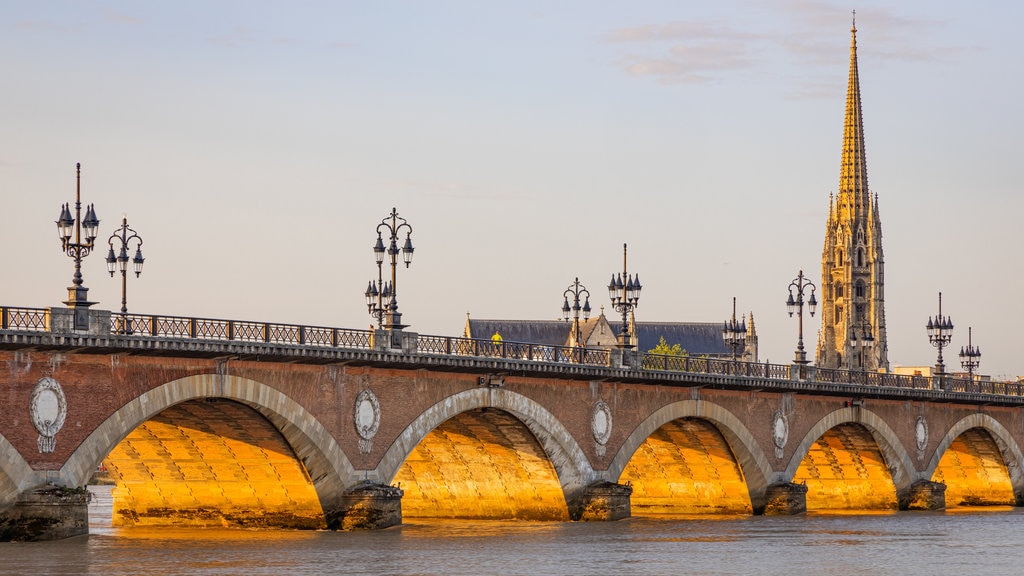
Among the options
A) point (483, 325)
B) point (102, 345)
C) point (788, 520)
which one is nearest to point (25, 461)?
point (102, 345)

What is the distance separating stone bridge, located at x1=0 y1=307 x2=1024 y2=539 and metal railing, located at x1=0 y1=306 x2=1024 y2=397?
77 mm

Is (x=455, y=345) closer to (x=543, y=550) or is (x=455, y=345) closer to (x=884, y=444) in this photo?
(x=543, y=550)

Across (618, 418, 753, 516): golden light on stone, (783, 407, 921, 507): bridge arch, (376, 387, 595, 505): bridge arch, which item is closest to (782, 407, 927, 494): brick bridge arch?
(783, 407, 921, 507): bridge arch

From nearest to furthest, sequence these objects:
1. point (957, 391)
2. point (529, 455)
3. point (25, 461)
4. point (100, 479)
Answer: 1. point (25, 461)
2. point (529, 455)
3. point (957, 391)
4. point (100, 479)

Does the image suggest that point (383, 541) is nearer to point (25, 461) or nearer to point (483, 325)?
point (25, 461)

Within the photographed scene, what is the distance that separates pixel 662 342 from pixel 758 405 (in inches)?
3488

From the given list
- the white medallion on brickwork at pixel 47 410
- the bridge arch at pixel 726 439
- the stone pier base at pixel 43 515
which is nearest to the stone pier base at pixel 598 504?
the bridge arch at pixel 726 439

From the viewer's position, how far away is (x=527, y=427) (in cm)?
5272

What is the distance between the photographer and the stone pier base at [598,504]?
54.5 metres

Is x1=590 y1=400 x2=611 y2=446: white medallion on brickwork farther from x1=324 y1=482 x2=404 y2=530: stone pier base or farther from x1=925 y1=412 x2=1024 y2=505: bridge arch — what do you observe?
x1=925 y1=412 x2=1024 y2=505: bridge arch

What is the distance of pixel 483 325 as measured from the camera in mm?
150125

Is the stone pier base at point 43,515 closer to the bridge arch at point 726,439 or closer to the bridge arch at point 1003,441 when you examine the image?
the bridge arch at point 726,439

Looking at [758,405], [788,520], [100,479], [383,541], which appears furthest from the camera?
[100,479]

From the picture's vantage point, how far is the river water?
1468 inches
